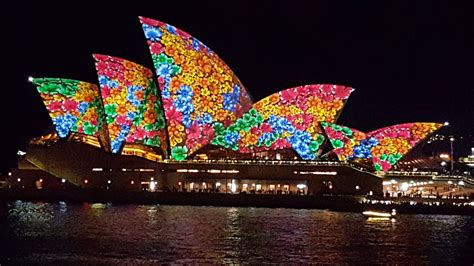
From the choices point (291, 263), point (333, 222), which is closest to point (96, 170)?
point (333, 222)

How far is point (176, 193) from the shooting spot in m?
49.2

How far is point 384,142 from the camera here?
49.4 m

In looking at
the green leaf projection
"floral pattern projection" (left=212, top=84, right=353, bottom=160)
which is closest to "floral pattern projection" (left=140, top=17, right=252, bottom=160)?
the green leaf projection

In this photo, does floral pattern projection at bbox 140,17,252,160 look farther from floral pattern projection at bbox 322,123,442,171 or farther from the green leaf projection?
floral pattern projection at bbox 322,123,442,171

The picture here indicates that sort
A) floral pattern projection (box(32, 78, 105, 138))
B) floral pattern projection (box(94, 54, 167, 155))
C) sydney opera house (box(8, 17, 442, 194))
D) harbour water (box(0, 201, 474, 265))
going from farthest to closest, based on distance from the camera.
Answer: floral pattern projection (box(32, 78, 105, 138)) → floral pattern projection (box(94, 54, 167, 155)) → sydney opera house (box(8, 17, 442, 194)) → harbour water (box(0, 201, 474, 265))

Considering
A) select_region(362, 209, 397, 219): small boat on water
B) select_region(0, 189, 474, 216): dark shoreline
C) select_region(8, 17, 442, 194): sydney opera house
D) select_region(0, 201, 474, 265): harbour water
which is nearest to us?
select_region(0, 201, 474, 265): harbour water

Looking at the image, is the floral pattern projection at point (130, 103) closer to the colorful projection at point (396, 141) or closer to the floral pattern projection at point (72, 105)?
the floral pattern projection at point (72, 105)

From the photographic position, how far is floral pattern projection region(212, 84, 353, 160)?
1971 inches

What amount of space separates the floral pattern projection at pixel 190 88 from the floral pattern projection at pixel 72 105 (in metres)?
4.81

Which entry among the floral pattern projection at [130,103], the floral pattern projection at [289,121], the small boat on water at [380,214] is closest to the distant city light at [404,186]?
the floral pattern projection at [289,121]

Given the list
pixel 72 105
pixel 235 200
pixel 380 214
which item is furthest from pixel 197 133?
pixel 380 214

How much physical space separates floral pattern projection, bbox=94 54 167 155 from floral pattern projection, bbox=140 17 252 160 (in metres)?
1.58

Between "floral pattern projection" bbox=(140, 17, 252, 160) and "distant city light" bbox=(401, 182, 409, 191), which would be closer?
"floral pattern projection" bbox=(140, 17, 252, 160)

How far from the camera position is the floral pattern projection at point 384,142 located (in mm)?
49125
